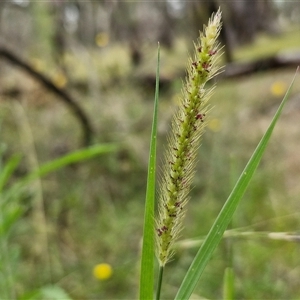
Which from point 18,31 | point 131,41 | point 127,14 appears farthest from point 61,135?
point 18,31

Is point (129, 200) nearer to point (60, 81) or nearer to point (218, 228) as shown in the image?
point (60, 81)

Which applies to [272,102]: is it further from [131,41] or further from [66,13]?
[66,13]

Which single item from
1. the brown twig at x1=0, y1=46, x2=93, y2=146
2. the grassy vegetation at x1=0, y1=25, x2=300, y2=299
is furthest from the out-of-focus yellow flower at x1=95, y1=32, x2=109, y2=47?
the brown twig at x1=0, y1=46, x2=93, y2=146

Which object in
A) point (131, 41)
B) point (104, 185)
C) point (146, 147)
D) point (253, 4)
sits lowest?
point (104, 185)

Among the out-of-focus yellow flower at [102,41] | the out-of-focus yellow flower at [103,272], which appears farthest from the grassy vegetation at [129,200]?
the out-of-focus yellow flower at [102,41]

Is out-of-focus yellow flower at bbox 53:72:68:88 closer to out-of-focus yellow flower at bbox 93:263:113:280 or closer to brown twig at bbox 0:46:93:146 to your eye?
brown twig at bbox 0:46:93:146
